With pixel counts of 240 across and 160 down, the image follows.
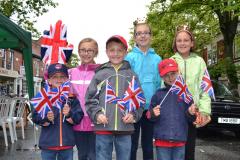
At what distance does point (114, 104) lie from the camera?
4.23 m

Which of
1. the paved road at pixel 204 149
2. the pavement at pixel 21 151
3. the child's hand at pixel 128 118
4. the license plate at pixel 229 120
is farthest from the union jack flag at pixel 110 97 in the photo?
the license plate at pixel 229 120

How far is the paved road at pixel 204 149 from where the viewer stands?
7991 millimetres

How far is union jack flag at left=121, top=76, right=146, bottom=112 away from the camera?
4195 millimetres

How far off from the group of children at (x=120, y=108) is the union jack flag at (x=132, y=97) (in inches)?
2.4

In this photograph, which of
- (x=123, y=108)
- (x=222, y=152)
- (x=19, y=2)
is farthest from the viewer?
(x=19, y=2)

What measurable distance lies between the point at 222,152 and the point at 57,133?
208 inches

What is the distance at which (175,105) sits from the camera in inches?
172

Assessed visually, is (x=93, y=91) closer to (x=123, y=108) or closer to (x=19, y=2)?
(x=123, y=108)

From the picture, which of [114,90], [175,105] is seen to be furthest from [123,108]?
[175,105]

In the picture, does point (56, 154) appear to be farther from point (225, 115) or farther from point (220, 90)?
point (220, 90)

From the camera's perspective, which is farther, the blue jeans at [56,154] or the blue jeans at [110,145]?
the blue jeans at [56,154]

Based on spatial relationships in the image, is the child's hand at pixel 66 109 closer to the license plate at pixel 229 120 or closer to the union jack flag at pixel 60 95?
the union jack flag at pixel 60 95

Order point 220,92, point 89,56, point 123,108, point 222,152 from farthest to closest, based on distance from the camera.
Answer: point 220,92 → point 222,152 → point 89,56 → point 123,108

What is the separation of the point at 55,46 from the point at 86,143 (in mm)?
1432
